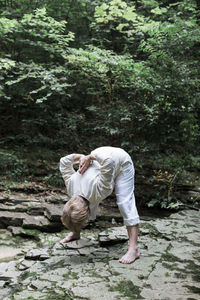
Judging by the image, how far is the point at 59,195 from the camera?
18.4 ft

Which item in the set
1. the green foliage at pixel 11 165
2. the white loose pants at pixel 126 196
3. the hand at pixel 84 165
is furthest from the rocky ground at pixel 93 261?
the green foliage at pixel 11 165

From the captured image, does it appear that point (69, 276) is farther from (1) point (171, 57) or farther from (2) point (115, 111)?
(1) point (171, 57)

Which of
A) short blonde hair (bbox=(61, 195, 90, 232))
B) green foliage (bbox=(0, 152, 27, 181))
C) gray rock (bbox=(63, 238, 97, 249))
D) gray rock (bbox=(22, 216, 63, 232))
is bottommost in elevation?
gray rock (bbox=(22, 216, 63, 232))

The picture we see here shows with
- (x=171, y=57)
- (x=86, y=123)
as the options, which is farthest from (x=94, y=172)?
(x=86, y=123)

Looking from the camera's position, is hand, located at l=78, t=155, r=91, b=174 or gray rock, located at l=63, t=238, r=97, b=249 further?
gray rock, located at l=63, t=238, r=97, b=249

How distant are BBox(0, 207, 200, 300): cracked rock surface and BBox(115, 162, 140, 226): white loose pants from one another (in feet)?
1.54

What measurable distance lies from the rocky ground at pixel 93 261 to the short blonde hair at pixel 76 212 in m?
0.47

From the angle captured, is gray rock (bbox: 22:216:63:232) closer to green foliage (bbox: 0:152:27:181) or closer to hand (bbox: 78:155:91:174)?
green foliage (bbox: 0:152:27:181)

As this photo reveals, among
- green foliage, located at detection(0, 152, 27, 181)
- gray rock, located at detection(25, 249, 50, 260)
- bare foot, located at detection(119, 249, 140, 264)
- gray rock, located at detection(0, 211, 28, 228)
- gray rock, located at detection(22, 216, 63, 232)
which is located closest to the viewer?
bare foot, located at detection(119, 249, 140, 264)

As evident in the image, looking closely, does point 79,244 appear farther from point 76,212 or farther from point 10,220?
point 10,220

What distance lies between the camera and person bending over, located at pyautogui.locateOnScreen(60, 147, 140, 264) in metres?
2.64

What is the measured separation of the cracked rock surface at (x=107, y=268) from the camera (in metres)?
2.19

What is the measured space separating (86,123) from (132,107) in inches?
62.9

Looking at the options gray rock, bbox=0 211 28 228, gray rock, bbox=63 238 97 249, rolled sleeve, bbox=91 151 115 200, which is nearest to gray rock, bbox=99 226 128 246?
gray rock, bbox=63 238 97 249
